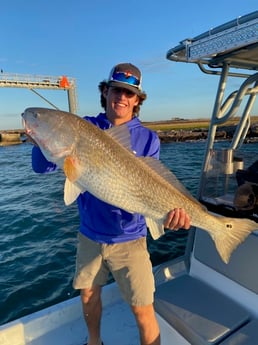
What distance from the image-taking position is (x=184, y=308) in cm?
350

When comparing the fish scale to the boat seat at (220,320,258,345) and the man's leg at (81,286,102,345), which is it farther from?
the boat seat at (220,320,258,345)

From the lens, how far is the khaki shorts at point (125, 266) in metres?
2.82

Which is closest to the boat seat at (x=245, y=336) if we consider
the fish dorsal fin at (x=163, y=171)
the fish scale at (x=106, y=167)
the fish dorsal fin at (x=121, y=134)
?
→ the fish scale at (x=106, y=167)

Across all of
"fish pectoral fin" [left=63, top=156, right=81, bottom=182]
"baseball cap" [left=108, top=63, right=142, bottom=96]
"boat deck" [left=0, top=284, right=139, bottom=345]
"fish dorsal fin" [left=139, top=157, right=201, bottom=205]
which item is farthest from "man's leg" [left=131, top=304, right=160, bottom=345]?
"baseball cap" [left=108, top=63, right=142, bottom=96]

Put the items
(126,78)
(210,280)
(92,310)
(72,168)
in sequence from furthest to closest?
(210,280) → (92,310) → (126,78) → (72,168)

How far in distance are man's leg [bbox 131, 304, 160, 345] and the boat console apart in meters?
0.45

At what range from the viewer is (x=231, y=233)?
2789 mm

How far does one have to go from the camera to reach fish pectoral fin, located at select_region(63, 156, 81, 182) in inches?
95.7

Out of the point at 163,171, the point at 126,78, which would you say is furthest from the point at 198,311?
the point at 126,78

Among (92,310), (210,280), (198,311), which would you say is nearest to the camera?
(92,310)

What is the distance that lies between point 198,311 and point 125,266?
1138 millimetres

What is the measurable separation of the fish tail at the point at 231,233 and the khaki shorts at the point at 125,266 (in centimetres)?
66

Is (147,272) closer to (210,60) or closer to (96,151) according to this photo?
(96,151)

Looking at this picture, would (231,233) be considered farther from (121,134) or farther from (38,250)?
(38,250)
